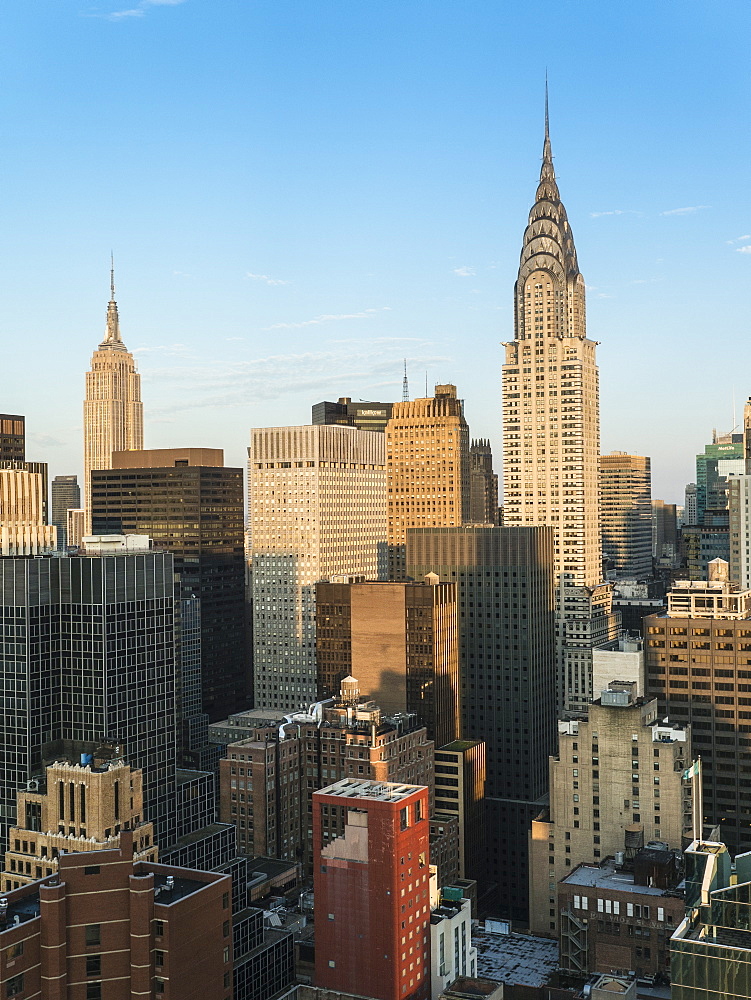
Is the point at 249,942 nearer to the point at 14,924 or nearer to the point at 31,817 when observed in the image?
the point at 31,817

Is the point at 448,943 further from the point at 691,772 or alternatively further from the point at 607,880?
the point at 691,772

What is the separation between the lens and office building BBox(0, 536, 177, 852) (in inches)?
6299

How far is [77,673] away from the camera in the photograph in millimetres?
164000

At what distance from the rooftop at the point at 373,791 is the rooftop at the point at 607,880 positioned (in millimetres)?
28868

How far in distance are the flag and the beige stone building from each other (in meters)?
86.3

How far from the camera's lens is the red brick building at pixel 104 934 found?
110938 mm

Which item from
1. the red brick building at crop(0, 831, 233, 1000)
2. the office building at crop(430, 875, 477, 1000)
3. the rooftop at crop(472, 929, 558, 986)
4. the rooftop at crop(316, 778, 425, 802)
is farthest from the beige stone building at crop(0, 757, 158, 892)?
the rooftop at crop(472, 929, 558, 986)

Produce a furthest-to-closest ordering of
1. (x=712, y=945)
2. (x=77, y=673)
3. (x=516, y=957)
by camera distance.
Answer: (x=516, y=957), (x=77, y=673), (x=712, y=945)

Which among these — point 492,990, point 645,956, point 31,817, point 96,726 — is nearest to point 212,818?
point 96,726

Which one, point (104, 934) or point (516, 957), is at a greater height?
point (104, 934)

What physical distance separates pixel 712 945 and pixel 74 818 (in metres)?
82.7

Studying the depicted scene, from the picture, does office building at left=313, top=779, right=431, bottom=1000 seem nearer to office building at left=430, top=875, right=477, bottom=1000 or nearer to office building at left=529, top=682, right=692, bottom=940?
office building at left=430, top=875, right=477, bottom=1000

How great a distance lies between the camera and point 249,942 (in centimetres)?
14775

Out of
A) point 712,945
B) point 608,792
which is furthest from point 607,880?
point 712,945
